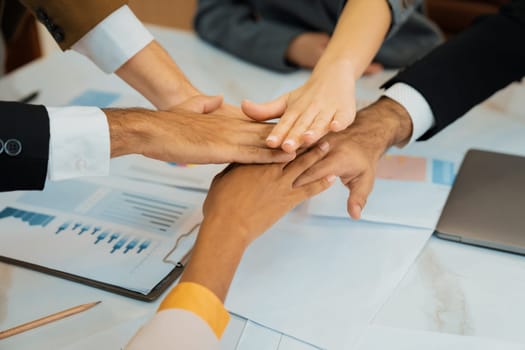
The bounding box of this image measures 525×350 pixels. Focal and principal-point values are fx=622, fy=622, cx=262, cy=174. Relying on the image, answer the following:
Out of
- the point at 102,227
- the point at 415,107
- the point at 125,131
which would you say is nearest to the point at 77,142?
the point at 125,131

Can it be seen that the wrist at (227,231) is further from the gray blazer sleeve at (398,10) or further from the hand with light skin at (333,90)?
the gray blazer sleeve at (398,10)

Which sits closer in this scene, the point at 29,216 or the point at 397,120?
the point at 29,216

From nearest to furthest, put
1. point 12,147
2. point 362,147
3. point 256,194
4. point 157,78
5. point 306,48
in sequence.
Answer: point 12,147, point 256,194, point 362,147, point 157,78, point 306,48

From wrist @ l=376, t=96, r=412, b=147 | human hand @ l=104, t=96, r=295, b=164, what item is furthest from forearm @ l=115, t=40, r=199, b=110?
wrist @ l=376, t=96, r=412, b=147

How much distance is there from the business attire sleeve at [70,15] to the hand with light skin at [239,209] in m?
0.40

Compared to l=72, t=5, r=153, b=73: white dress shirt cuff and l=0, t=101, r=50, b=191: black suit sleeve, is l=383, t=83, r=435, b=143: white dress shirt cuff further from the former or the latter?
l=0, t=101, r=50, b=191: black suit sleeve

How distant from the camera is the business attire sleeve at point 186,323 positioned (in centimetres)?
67

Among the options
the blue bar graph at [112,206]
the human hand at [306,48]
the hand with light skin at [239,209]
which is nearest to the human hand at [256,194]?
the hand with light skin at [239,209]

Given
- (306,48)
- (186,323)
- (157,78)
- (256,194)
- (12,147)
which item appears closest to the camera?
(186,323)

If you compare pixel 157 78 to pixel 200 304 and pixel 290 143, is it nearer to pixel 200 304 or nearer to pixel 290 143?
pixel 290 143

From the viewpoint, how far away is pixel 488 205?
3.26ft

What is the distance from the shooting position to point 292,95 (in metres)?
1.10

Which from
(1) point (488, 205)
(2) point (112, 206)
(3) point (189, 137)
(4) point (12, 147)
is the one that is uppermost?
(4) point (12, 147)

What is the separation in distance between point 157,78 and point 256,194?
1.23 ft
